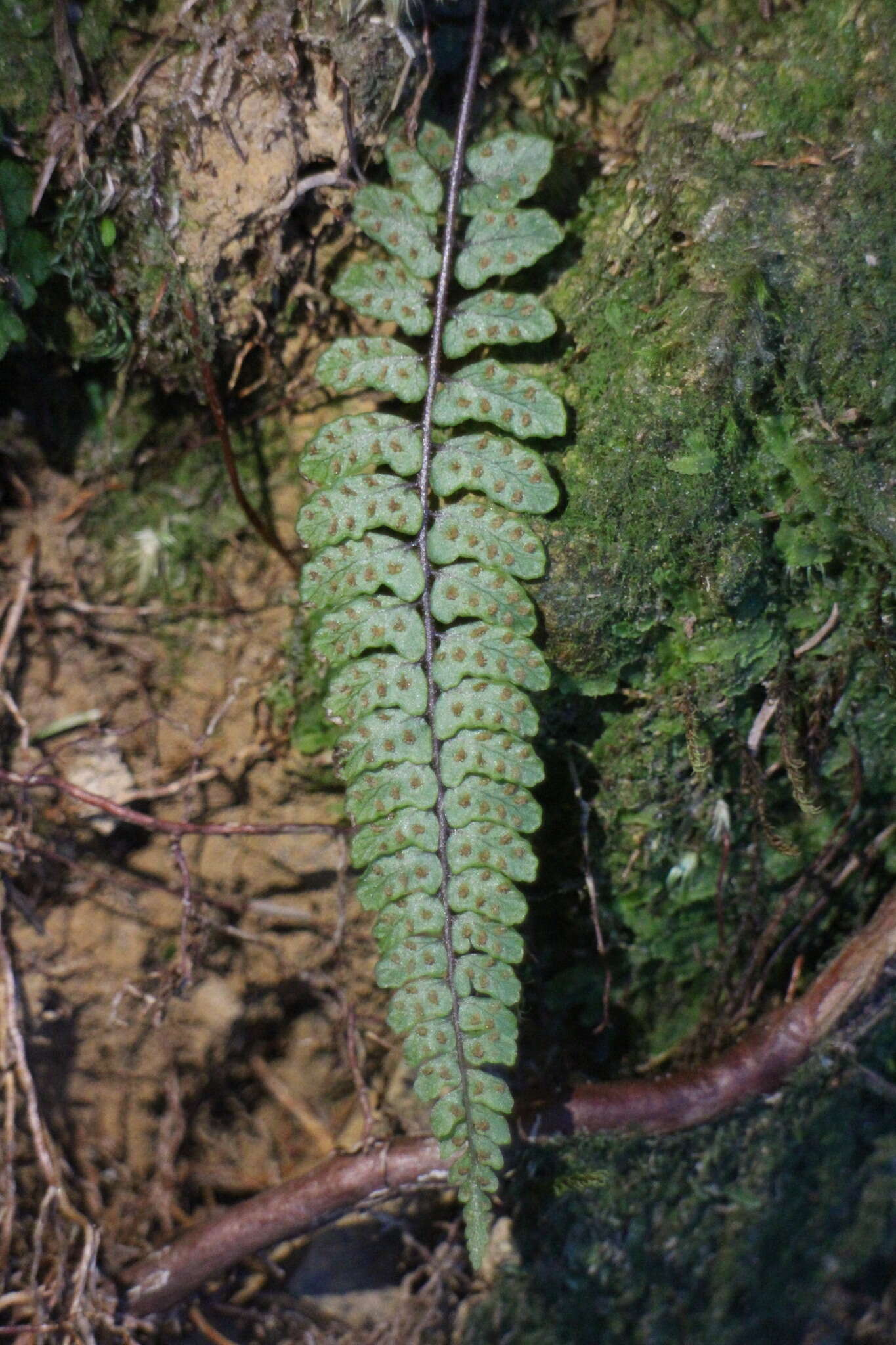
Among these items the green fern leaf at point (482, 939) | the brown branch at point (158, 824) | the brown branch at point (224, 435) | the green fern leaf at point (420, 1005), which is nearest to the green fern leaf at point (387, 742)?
the green fern leaf at point (482, 939)

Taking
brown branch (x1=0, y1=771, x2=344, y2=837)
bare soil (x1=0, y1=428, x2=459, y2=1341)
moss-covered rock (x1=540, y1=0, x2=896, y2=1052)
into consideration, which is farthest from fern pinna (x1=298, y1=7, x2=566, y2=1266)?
bare soil (x1=0, y1=428, x2=459, y2=1341)

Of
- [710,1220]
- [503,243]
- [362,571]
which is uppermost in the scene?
[503,243]

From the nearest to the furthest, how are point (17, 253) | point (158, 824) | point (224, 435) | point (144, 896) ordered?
point (17, 253)
point (224, 435)
point (158, 824)
point (144, 896)

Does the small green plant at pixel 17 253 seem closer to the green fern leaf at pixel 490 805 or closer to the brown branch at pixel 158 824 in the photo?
the brown branch at pixel 158 824

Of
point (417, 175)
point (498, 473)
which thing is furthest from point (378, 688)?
point (417, 175)

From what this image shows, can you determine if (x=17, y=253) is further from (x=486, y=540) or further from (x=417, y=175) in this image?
(x=486, y=540)

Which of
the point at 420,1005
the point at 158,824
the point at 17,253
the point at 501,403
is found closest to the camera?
the point at 420,1005

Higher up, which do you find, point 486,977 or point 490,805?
point 490,805
